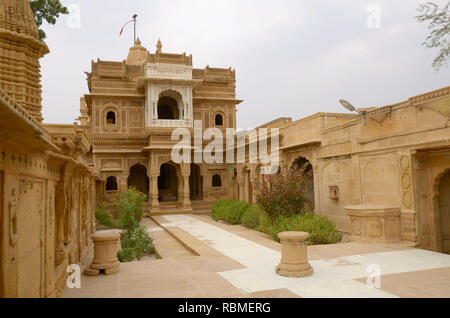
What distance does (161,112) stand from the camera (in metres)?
27.3

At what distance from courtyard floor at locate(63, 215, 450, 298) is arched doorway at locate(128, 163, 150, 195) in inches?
687

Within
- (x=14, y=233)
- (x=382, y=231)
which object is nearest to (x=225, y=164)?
(x=382, y=231)

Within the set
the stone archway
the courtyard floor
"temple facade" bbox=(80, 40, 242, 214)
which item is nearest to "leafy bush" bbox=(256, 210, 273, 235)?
the courtyard floor

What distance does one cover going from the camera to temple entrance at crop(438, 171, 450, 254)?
888cm

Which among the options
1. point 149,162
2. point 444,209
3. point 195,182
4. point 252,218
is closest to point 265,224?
point 252,218

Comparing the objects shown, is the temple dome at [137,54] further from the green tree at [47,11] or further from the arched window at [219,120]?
the green tree at [47,11]

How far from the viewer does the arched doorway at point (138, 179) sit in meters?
25.7

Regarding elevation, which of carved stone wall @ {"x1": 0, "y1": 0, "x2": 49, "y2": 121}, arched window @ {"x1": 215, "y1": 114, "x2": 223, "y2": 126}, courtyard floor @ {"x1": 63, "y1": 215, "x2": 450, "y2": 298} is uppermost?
arched window @ {"x1": 215, "y1": 114, "x2": 223, "y2": 126}

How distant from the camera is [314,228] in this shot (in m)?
9.59

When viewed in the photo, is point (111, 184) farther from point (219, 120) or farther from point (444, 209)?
point (444, 209)

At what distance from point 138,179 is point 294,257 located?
21166 millimetres

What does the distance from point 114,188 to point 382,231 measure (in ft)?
61.2

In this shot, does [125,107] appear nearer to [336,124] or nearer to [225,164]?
[225,164]

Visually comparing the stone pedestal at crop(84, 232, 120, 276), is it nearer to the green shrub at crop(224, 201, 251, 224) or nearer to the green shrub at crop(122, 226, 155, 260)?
the green shrub at crop(122, 226, 155, 260)
